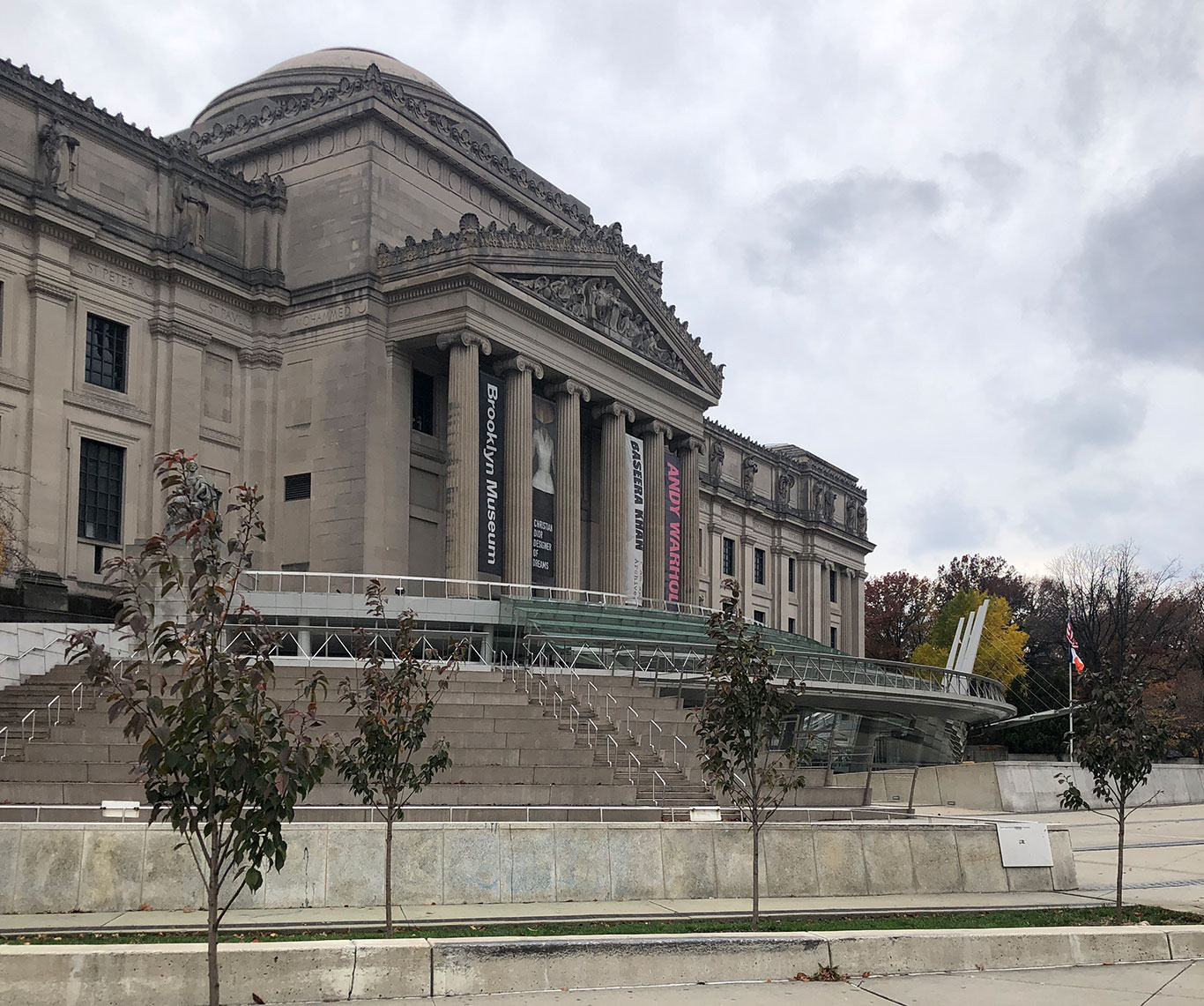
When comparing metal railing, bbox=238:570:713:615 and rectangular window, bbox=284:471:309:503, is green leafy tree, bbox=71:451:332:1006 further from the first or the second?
rectangular window, bbox=284:471:309:503

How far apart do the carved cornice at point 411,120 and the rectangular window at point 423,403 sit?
32.6 ft

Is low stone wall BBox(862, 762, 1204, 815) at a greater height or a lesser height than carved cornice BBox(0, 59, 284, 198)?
lesser

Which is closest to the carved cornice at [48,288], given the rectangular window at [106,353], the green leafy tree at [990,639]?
the rectangular window at [106,353]

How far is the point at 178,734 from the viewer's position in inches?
413

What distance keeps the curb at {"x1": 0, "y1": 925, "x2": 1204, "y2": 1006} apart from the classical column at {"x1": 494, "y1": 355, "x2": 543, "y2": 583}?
33.2 m

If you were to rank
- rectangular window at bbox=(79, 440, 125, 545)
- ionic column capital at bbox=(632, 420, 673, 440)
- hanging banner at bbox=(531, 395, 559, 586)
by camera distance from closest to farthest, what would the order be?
rectangular window at bbox=(79, 440, 125, 545), hanging banner at bbox=(531, 395, 559, 586), ionic column capital at bbox=(632, 420, 673, 440)

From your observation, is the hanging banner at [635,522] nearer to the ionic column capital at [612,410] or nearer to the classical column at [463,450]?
the ionic column capital at [612,410]

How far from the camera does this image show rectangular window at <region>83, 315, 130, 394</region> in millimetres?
43812

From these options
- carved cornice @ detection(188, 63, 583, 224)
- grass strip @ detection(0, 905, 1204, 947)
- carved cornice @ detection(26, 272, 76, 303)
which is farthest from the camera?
carved cornice @ detection(188, 63, 583, 224)

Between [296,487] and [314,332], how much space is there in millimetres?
5908

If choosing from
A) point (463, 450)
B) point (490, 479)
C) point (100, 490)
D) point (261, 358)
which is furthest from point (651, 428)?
point (100, 490)

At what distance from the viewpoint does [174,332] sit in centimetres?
4588

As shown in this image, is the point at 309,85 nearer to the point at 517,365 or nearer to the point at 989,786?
the point at 517,365

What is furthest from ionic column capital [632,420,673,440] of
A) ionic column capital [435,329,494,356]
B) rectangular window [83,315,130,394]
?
rectangular window [83,315,130,394]
